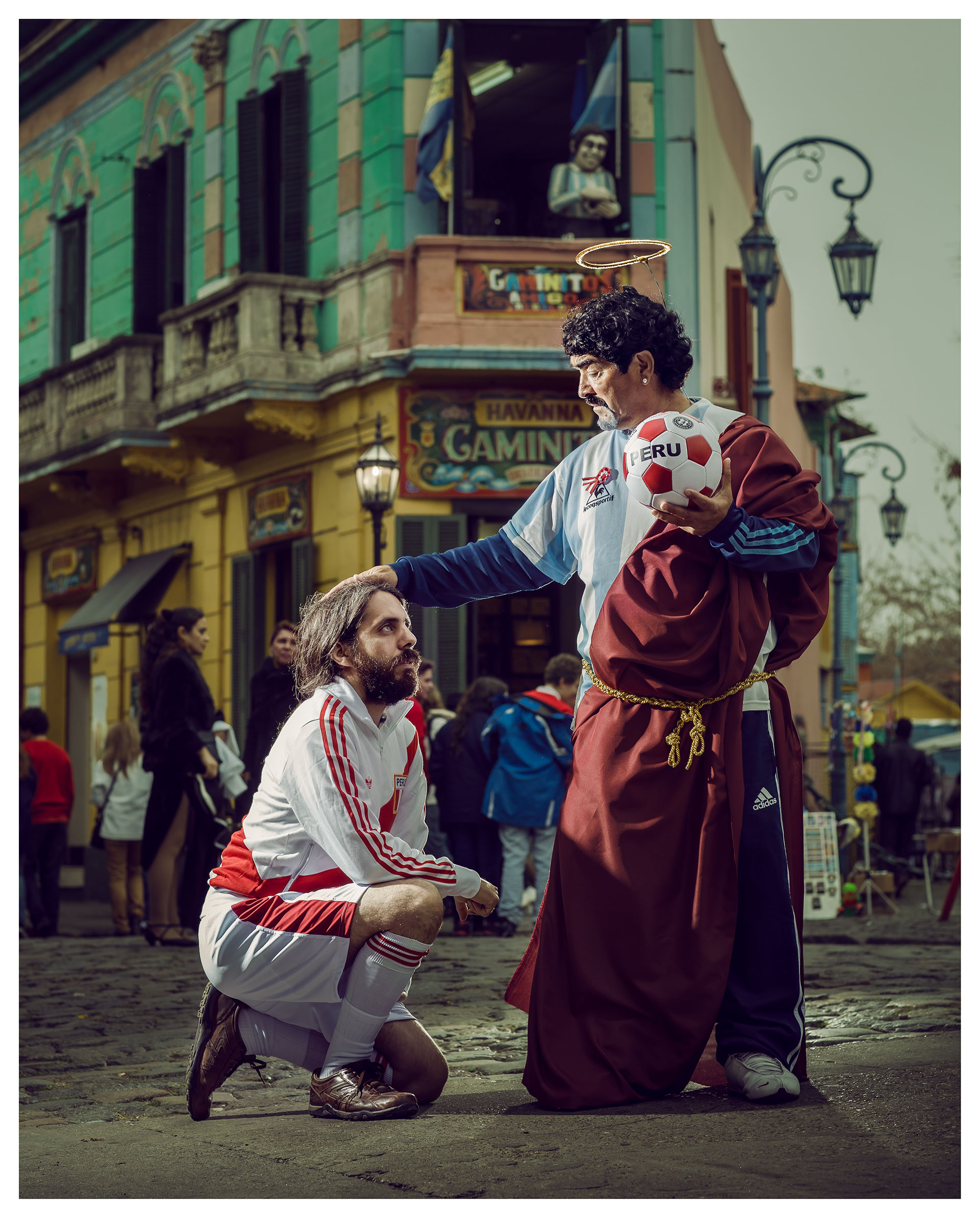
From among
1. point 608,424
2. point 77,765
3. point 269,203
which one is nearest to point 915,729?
point 77,765

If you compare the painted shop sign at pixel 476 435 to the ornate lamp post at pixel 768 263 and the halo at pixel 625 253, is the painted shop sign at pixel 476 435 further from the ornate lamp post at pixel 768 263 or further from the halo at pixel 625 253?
the halo at pixel 625 253

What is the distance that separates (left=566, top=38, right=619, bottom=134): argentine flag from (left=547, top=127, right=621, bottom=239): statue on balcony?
0.07m

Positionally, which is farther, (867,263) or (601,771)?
(867,263)

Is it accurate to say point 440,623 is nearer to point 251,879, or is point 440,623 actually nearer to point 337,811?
point 251,879

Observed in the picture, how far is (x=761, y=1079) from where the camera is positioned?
3.82 metres

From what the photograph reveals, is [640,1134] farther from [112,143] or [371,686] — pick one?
[112,143]

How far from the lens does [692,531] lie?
12.7ft

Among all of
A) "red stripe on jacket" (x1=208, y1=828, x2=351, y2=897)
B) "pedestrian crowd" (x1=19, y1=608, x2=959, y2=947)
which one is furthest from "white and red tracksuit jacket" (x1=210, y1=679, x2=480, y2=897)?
"pedestrian crowd" (x1=19, y1=608, x2=959, y2=947)

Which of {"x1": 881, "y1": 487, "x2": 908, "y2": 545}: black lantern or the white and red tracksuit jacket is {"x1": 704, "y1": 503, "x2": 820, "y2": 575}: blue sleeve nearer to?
the white and red tracksuit jacket

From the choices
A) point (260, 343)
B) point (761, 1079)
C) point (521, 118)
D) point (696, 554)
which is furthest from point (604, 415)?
point (521, 118)

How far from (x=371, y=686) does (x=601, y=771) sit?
59 centimetres

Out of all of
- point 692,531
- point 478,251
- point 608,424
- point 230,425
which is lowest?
point 692,531

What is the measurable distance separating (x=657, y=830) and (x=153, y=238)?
51.9 ft

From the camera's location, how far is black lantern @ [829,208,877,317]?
41.2 feet
